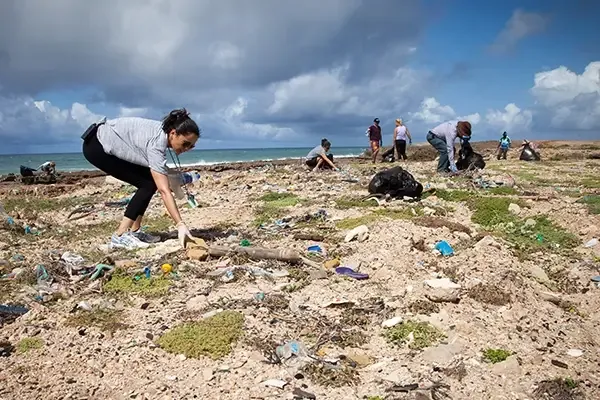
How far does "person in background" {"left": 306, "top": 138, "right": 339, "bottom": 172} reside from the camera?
15.2m

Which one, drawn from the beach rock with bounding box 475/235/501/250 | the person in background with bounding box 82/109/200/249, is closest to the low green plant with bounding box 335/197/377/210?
the beach rock with bounding box 475/235/501/250

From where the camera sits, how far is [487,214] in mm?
7914

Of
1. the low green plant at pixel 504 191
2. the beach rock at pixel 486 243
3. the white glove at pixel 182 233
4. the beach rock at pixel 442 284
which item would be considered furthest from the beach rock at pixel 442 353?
the low green plant at pixel 504 191

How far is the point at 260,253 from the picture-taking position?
5.34m

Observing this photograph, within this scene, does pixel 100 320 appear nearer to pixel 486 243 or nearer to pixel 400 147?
pixel 486 243

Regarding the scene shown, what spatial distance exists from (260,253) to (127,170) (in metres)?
1.81

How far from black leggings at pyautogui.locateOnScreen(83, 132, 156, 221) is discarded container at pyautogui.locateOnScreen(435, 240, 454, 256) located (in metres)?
3.31

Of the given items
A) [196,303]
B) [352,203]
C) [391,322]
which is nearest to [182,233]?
[196,303]

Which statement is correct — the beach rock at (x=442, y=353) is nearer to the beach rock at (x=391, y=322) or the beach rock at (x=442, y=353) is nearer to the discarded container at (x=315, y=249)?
the beach rock at (x=391, y=322)

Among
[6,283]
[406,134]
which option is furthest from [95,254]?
[406,134]

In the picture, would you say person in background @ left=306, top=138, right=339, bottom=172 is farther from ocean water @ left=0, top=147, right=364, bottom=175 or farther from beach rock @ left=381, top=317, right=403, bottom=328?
ocean water @ left=0, top=147, right=364, bottom=175

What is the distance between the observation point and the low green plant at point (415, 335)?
3.64m

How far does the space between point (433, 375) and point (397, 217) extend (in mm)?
4335

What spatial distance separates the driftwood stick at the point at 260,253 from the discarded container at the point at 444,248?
168cm
